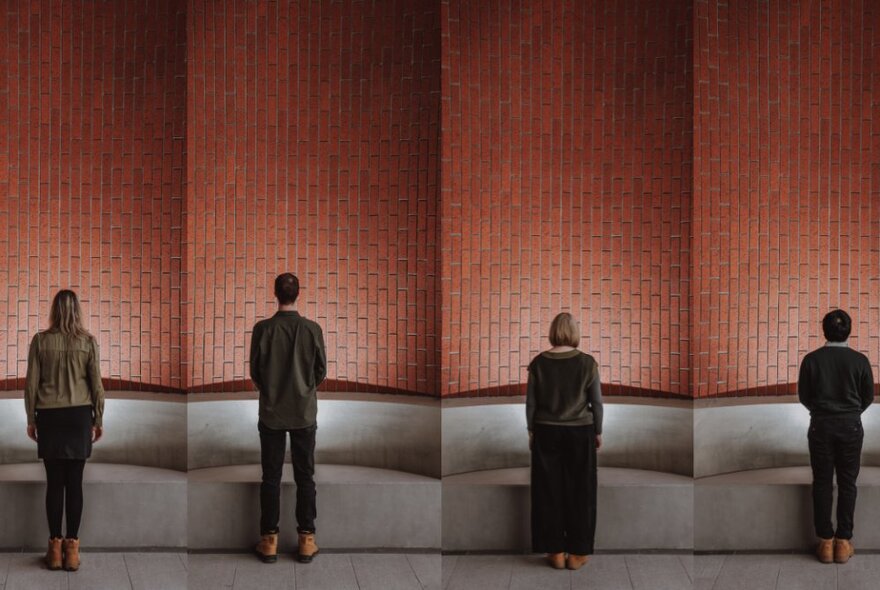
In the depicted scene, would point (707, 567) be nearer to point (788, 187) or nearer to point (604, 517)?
point (604, 517)

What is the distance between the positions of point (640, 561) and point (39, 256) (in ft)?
14.5

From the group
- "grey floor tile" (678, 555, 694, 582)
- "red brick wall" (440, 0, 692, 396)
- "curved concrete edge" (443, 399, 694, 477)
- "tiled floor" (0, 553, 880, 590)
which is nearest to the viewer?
"tiled floor" (0, 553, 880, 590)

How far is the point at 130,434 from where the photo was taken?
5160 millimetres

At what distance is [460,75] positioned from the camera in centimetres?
526

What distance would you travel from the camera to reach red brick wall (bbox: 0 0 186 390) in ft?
17.7

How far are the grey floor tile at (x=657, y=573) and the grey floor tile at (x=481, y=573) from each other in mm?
703

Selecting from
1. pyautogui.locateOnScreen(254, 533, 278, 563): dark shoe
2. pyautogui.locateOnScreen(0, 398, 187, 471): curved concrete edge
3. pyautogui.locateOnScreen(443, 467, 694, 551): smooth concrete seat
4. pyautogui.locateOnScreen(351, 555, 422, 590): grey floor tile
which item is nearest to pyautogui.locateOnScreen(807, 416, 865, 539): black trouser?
pyautogui.locateOnScreen(443, 467, 694, 551): smooth concrete seat

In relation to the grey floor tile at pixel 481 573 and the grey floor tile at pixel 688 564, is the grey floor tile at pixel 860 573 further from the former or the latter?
the grey floor tile at pixel 481 573

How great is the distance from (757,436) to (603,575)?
1574mm

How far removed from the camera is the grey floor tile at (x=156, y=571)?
13.7 ft

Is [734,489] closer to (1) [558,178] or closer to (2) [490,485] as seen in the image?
(2) [490,485]

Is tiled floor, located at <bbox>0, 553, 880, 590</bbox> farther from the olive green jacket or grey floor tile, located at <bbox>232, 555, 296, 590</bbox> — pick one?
the olive green jacket

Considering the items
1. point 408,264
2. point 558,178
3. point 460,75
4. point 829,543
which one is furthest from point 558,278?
point 829,543

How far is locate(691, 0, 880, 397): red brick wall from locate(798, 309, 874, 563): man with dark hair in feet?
2.90
